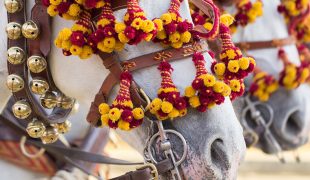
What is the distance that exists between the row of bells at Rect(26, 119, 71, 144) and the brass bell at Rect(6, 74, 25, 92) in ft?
0.45

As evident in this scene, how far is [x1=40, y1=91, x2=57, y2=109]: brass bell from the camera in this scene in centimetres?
224

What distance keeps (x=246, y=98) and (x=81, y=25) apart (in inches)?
67.4

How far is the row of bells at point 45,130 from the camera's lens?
229cm

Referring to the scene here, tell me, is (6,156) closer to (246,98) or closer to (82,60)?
(82,60)

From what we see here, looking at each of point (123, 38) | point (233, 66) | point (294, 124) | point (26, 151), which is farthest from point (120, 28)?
point (294, 124)

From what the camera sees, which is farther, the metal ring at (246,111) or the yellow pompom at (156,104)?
the metal ring at (246,111)

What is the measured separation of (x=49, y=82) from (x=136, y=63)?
1.11 feet

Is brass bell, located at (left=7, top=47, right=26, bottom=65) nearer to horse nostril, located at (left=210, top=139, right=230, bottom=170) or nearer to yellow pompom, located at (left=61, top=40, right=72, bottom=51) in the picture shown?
yellow pompom, located at (left=61, top=40, right=72, bottom=51)

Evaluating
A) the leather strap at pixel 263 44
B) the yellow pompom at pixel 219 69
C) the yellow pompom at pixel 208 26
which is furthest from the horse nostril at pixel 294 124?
the yellow pompom at pixel 219 69

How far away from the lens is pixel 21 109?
2.23 m

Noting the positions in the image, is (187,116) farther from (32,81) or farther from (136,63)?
(32,81)

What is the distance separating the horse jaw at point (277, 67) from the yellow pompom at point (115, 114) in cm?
168

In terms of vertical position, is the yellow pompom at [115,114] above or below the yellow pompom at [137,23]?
below

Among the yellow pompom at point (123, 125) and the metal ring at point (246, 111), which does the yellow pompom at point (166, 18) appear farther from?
the metal ring at point (246, 111)
